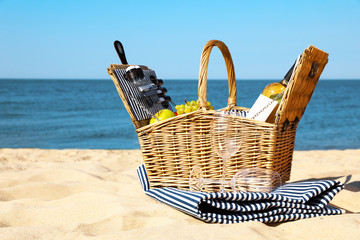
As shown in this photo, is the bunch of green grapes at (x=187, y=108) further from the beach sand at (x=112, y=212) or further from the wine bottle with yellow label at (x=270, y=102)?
the beach sand at (x=112, y=212)

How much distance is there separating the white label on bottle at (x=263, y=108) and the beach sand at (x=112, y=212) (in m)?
0.72

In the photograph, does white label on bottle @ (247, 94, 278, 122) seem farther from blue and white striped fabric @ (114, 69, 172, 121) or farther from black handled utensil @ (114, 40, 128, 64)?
black handled utensil @ (114, 40, 128, 64)

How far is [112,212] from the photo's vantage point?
2.17 meters

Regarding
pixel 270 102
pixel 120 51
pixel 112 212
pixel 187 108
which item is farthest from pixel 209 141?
pixel 120 51

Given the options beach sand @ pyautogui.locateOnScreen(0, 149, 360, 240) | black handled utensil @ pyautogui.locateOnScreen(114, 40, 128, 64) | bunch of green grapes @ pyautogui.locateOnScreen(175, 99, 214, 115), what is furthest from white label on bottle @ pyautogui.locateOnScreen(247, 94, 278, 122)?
black handled utensil @ pyautogui.locateOnScreen(114, 40, 128, 64)

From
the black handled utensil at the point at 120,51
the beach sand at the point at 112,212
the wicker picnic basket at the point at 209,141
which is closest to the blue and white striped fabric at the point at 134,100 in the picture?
the wicker picnic basket at the point at 209,141

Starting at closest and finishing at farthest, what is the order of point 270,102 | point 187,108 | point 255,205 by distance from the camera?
point 255,205, point 270,102, point 187,108

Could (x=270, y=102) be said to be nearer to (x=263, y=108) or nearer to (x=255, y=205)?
(x=263, y=108)

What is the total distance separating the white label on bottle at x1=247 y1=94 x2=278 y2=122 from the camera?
2299 millimetres

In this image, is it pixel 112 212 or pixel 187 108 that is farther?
pixel 187 108

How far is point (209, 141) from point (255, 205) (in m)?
0.54

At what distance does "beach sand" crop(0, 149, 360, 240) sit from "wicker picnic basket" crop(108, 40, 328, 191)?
1.00ft

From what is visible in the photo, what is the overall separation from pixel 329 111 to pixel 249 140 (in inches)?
574

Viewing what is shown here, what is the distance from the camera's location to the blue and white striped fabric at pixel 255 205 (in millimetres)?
1982
